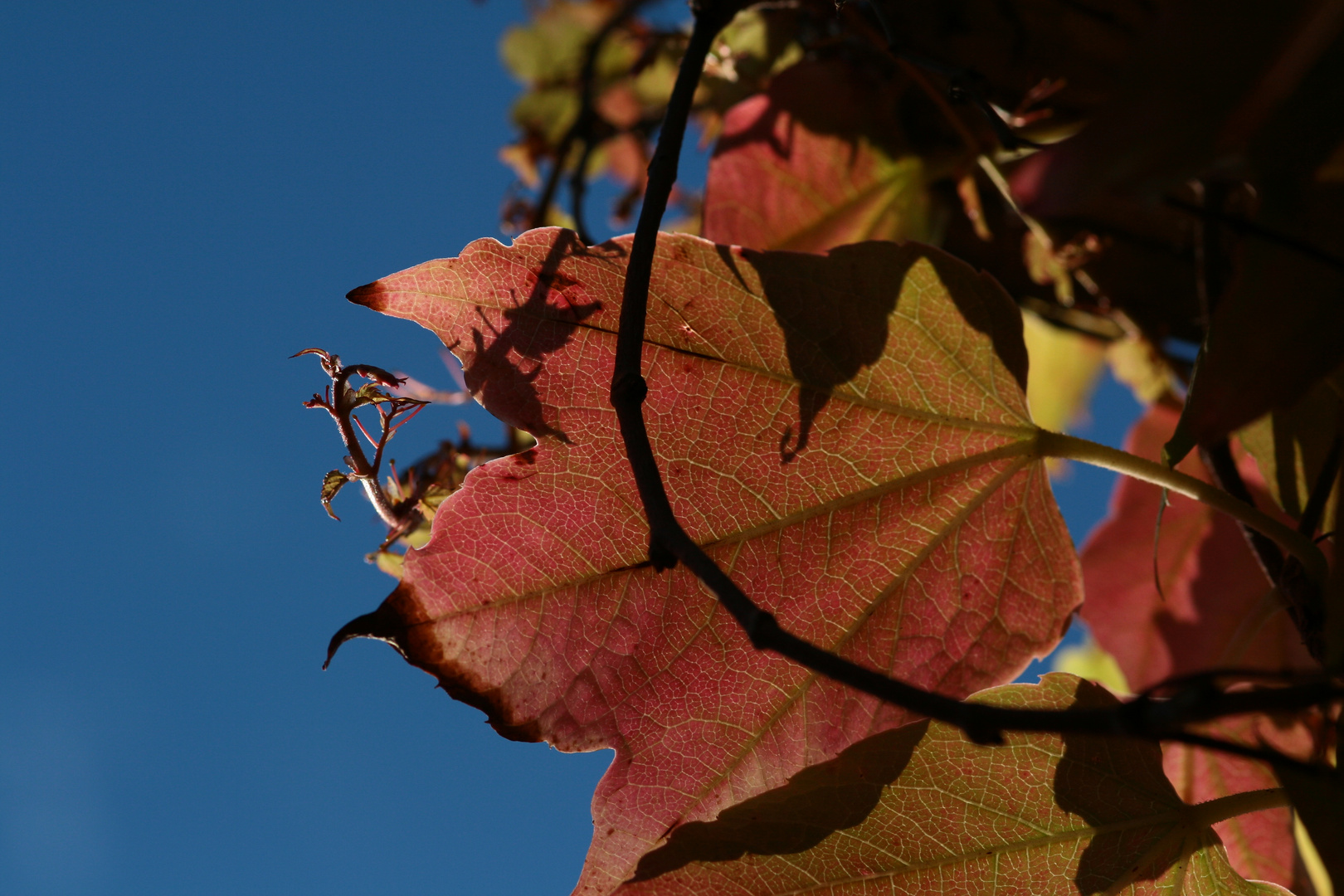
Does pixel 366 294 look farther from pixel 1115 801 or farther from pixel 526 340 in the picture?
pixel 1115 801

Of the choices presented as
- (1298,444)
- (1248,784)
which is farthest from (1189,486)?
(1248,784)

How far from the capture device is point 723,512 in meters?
0.55

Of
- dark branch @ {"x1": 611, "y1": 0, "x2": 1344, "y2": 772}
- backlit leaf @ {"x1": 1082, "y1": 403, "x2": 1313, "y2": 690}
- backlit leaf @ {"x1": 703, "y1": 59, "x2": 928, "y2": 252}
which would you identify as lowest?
dark branch @ {"x1": 611, "y1": 0, "x2": 1344, "y2": 772}

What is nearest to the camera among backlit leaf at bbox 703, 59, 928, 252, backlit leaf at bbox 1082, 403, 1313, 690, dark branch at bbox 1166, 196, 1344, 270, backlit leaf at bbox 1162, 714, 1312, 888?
dark branch at bbox 1166, 196, 1344, 270

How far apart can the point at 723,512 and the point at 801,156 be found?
505 millimetres

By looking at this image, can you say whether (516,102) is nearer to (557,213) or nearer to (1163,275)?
(557,213)

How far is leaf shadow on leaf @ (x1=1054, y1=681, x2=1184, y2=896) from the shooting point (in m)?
0.51

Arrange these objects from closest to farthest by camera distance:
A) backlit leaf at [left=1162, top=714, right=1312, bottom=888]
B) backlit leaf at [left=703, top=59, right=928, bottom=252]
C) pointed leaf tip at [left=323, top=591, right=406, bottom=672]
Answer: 1. pointed leaf tip at [left=323, top=591, right=406, bottom=672]
2. backlit leaf at [left=1162, top=714, right=1312, bottom=888]
3. backlit leaf at [left=703, top=59, right=928, bottom=252]

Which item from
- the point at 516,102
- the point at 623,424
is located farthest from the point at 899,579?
the point at 516,102

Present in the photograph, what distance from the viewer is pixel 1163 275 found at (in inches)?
41.4

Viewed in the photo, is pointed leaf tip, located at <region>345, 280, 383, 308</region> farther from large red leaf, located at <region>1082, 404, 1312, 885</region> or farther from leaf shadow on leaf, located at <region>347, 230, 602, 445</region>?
large red leaf, located at <region>1082, 404, 1312, 885</region>

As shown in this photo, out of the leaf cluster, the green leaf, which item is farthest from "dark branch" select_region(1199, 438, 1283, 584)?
the green leaf

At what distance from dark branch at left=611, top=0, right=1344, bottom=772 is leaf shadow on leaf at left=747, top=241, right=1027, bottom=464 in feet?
0.35

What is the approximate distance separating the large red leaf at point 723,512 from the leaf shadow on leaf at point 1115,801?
0.09 m
